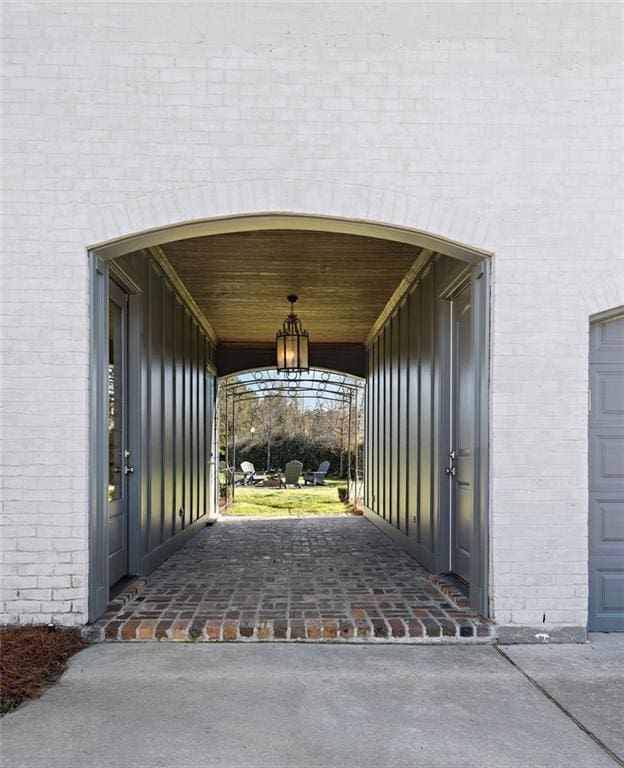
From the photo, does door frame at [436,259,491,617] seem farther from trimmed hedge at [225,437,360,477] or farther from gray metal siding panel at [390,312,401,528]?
trimmed hedge at [225,437,360,477]

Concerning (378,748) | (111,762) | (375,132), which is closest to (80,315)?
(375,132)

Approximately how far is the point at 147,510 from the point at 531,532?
2.96 meters

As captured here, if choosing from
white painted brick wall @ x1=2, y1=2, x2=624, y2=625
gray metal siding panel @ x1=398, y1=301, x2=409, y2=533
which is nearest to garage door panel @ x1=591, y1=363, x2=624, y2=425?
white painted brick wall @ x1=2, y1=2, x2=624, y2=625

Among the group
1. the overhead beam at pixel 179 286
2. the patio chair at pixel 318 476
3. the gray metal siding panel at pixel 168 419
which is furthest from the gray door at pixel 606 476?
the patio chair at pixel 318 476

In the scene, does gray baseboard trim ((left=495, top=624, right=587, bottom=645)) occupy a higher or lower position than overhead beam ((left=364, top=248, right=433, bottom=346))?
lower

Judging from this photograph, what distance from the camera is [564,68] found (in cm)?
386

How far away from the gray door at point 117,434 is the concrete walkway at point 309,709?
1034 millimetres

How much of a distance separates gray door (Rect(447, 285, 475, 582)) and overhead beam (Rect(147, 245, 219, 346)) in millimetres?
2412

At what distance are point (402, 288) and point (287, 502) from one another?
6704 mm

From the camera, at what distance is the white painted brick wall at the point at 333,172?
12.0 feet

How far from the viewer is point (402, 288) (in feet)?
22.2

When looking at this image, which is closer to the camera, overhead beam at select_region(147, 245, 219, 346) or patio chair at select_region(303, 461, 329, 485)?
overhead beam at select_region(147, 245, 219, 346)

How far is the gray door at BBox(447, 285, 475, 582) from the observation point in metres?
4.43

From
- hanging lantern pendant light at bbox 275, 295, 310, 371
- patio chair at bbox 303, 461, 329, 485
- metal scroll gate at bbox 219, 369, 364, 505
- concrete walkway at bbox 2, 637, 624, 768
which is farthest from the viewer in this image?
patio chair at bbox 303, 461, 329, 485
